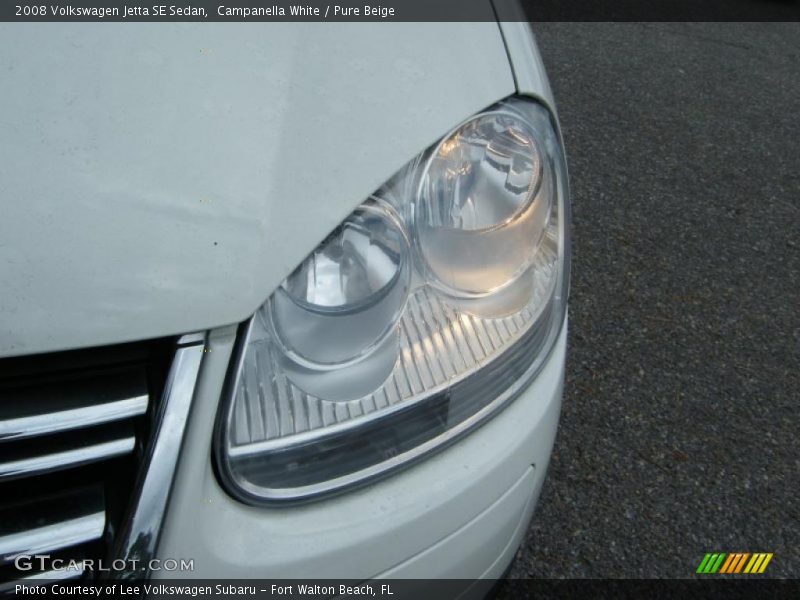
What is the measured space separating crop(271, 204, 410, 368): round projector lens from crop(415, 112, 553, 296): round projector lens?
69mm

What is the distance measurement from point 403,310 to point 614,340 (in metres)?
1.63

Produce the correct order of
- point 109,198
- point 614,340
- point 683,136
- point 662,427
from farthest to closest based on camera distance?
point 683,136 < point 614,340 < point 662,427 < point 109,198

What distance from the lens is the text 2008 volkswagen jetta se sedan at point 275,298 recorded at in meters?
0.99

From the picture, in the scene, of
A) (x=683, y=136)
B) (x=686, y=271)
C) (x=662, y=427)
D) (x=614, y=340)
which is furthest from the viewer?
(x=683, y=136)

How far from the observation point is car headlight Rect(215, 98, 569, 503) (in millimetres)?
1108

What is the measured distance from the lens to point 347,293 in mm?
1168

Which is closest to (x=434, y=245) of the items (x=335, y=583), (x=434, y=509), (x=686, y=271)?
(x=434, y=509)

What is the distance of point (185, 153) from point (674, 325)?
209 centimetres

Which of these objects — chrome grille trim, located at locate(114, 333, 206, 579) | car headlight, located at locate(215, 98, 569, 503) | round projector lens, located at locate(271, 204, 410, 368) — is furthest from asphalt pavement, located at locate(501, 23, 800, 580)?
chrome grille trim, located at locate(114, 333, 206, 579)

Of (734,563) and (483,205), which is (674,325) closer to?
(734,563)

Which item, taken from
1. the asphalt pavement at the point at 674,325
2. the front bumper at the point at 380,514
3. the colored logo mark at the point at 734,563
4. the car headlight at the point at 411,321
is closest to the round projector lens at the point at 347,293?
the car headlight at the point at 411,321

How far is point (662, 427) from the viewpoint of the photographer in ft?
7.82

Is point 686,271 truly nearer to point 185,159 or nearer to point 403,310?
point 403,310

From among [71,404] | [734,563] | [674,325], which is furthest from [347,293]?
[674,325]
